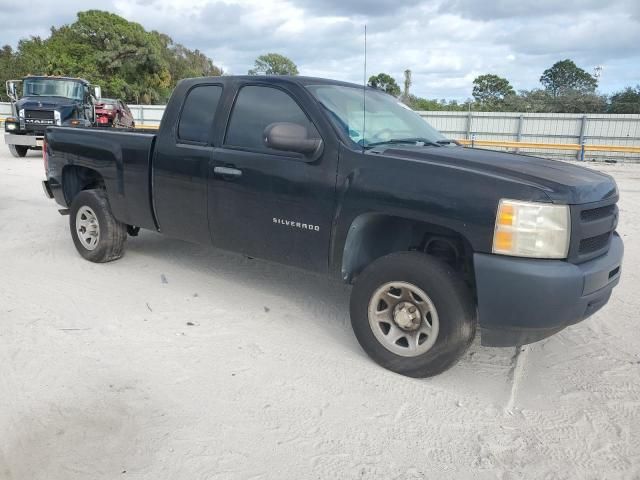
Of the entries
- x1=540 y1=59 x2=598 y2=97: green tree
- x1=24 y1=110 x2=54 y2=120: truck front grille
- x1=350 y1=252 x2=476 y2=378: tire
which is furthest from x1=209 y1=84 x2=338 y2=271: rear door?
x1=540 y1=59 x2=598 y2=97: green tree

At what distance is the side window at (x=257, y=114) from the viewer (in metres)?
3.99

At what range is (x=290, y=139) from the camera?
3602 millimetres

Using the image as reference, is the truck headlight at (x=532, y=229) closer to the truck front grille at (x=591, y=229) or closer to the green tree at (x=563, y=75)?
the truck front grille at (x=591, y=229)

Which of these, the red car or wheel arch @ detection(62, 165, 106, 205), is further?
the red car

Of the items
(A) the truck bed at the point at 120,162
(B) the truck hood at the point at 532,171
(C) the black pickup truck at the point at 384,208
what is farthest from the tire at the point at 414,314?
(A) the truck bed at the point at 120,162

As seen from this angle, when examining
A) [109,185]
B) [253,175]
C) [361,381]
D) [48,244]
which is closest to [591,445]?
[361,381]

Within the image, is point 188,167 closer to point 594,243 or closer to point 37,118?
point 594,243

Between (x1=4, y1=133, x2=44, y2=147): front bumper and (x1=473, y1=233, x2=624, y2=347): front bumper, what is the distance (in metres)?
15.3

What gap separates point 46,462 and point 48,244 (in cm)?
438

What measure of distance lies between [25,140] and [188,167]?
13.2m

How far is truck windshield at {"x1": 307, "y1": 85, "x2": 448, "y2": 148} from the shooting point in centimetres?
386

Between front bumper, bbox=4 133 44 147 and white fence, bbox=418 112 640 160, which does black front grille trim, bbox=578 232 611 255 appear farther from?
white fence, bbox=418 112 640 160

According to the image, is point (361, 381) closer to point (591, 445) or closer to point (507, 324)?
point (507, 324)

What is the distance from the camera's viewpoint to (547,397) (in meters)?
3.33
